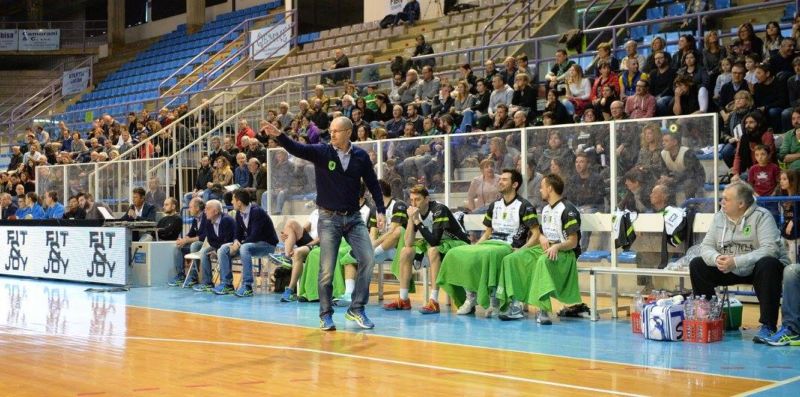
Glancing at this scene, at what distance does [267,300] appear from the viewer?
11.2m

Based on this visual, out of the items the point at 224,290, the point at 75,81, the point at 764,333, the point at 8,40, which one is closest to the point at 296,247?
the point at 224,290

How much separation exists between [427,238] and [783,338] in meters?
3.80

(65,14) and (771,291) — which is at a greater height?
(65,14)

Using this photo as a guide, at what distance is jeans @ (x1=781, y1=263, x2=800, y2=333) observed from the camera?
7.14m

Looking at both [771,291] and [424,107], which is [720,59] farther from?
[771,291]

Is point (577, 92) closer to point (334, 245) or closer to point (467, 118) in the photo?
point (467, 118)

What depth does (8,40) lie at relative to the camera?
3353cm

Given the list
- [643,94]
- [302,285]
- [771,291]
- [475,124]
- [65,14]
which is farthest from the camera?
[65,14]

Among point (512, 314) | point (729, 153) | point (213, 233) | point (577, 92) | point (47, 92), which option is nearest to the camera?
point (512, 314)

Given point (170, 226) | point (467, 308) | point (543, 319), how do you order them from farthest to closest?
1. point (170, 226)
2. point (467, 308)
3. point (543, 319)

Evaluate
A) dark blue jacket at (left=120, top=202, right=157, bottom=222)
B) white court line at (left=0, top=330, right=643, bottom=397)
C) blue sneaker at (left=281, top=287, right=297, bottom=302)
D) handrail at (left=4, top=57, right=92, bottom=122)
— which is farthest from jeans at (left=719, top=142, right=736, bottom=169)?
handrail at (left=4, top=57, right=92, bottom=122)

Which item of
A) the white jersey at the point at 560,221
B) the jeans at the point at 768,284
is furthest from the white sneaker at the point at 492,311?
the jeans at the point at 768,284

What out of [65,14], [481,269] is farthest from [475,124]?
[65,14]

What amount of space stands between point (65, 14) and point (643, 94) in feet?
105
